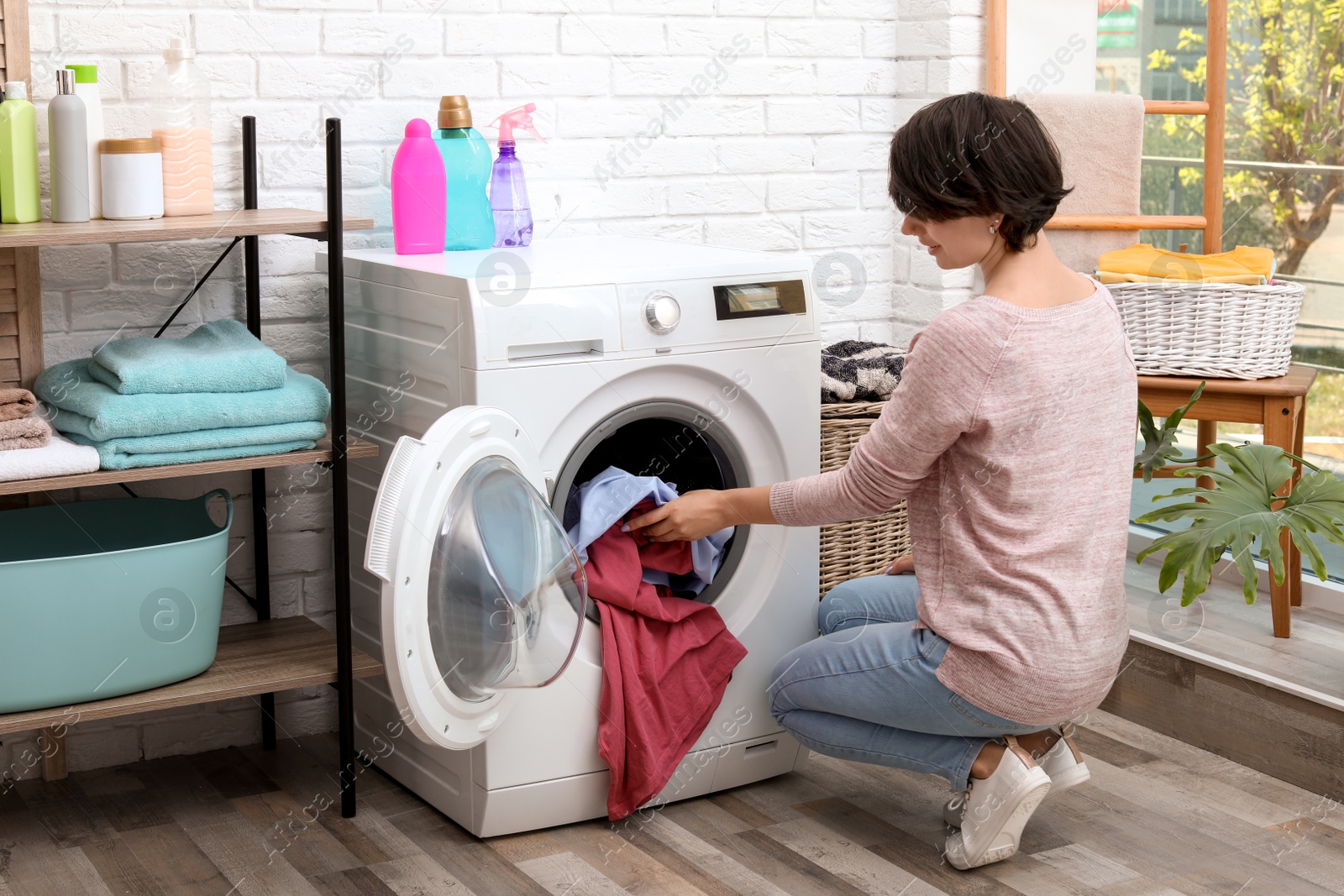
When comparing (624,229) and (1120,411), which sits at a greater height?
(624,229)

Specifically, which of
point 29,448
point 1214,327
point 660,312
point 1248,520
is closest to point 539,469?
point 660,312

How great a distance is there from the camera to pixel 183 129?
81.8 inches

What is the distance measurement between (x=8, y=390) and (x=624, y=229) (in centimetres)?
119

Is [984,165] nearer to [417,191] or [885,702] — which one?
[885,702]

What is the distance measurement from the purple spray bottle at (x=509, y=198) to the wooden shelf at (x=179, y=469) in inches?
19.8

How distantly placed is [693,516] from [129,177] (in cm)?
96

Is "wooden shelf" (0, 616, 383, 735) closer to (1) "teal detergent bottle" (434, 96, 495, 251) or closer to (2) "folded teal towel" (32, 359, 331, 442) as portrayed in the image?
(2) "folded teal towel" (32, 359, 331, 442)

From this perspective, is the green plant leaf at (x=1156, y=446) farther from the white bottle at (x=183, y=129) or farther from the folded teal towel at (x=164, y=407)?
the white bottle at (x=183, y=129)

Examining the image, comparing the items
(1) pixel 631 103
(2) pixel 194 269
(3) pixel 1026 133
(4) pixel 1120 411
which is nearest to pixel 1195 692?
(4) pixel 1120 411

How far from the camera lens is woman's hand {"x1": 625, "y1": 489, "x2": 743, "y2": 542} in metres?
1.94

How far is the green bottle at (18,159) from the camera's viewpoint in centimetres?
191

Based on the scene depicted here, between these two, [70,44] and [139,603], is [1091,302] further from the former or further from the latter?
[70,44]

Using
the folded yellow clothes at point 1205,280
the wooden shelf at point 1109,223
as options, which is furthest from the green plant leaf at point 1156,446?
the wooden shelf at point 1109,223

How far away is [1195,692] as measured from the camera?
2355 mm
